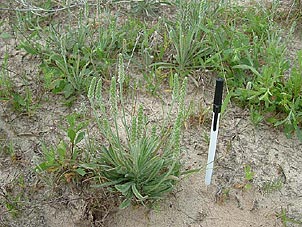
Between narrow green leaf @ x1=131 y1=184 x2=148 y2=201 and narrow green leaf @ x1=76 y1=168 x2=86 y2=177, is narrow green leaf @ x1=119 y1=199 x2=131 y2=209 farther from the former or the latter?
narrow green leaf @ x1=76 y1=168 x2=86 y2=177

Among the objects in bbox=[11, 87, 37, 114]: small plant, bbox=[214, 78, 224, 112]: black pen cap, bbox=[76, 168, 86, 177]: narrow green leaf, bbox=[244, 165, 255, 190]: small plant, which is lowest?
bbox=[244, 165, 255, 190]: small plant

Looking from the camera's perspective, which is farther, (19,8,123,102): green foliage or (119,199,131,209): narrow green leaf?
(19,8,123,102): green foliage

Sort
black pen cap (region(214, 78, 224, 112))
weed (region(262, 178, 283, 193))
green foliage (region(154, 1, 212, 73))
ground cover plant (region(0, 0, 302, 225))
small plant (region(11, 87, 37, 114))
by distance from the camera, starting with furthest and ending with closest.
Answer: green foliage (region(154, 1, 212, 73)) < small plant (region(11, 87, 37, 114)) < weed (region(262, 178, 283, 193)) < ground cover plant (region(0, 0, 302, 225)) < black pen cap (region(214, 78, 224, 112))

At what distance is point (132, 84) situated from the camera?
2.70 meters

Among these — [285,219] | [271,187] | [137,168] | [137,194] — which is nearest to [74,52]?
[137,168]

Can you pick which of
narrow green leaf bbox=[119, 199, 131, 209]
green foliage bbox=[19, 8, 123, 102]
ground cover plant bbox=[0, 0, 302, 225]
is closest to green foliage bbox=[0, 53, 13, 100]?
ground cover plant bbox=[0, 0, 302, 225]

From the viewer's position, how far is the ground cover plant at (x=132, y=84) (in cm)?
211

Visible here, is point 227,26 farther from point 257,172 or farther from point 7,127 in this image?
point 7,127

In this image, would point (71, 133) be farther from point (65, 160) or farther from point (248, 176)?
point (248, 176)

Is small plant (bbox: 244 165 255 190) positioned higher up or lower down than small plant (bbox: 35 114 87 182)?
lower down

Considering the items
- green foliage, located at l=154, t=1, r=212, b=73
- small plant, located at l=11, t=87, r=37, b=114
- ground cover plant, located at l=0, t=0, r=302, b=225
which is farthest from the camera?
green foliage, located at l=154, t=1, r=212, b=73

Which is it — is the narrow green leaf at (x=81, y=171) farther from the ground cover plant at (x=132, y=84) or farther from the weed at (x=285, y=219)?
the weed at (x=285, y=219)

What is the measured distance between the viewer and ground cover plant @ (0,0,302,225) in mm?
2109

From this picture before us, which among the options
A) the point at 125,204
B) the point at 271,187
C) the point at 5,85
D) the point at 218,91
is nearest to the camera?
the point at 218,91
